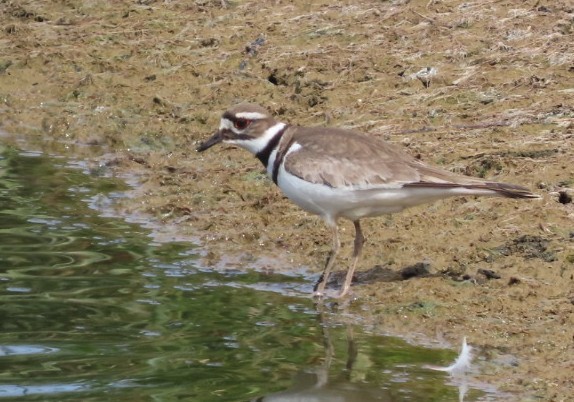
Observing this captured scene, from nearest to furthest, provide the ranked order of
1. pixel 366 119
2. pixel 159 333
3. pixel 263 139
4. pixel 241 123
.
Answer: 1. pixel 159 333
2. pixel 263 139
3. pixel 241 123
4. pixel 366 119

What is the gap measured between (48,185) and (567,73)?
498 cm

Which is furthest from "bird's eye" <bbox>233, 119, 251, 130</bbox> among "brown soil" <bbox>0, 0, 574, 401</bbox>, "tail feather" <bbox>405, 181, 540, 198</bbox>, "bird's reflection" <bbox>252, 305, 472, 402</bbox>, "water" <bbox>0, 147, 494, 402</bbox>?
"bird's reflection" <bbox>252, 305, 472, 402</bbox>

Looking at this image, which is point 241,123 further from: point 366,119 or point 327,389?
point 327,389

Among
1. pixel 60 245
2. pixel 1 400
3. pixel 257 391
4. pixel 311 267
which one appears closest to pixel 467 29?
pixel 311 267

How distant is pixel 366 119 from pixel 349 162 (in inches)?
125

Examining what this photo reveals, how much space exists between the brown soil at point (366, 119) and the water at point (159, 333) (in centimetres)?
44

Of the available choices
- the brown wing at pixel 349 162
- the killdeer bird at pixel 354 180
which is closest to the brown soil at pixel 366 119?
the killdeer bird at pixel 354 180

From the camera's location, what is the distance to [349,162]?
32.0 feet

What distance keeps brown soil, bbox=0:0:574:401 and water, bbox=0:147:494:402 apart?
1.44 feet

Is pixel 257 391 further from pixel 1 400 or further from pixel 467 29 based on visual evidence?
pixel 467 29

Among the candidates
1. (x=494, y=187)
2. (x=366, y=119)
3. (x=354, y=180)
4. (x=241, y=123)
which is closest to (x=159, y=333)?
(x=354, y=180)

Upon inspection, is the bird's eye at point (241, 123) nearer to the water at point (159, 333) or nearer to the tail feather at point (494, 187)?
the water at point (159, 333)

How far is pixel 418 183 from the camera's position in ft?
31.2

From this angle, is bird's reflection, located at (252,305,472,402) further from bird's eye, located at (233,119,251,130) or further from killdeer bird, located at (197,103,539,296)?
bird's eye, located at (233,119,251,130)
